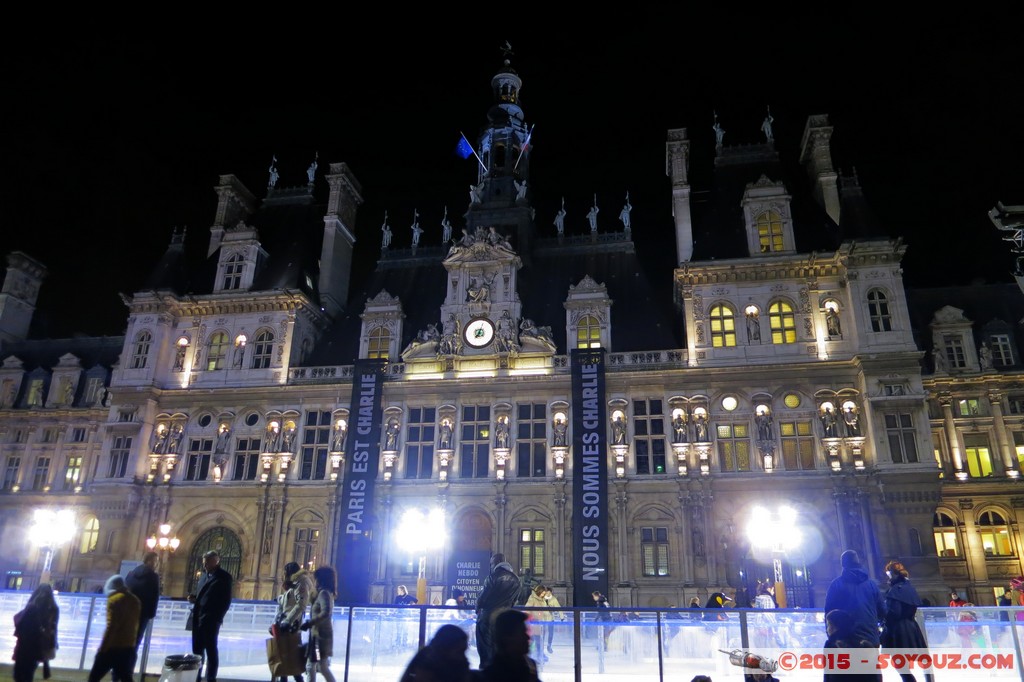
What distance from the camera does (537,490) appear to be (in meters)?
31.1

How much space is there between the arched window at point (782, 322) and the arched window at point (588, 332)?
7.83m

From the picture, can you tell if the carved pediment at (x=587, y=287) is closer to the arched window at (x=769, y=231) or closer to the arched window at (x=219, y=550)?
the arched window at (x=769, y=231)

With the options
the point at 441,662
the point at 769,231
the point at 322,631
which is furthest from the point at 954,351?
the point at 441,662

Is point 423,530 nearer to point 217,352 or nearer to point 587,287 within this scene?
point 587,287

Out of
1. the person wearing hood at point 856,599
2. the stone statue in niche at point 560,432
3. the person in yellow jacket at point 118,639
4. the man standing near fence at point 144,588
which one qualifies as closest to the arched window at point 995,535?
the stone statue in niche at point 560,432

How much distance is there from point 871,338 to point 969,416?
10068mm

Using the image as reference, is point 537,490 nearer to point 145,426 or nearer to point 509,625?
point 145,426

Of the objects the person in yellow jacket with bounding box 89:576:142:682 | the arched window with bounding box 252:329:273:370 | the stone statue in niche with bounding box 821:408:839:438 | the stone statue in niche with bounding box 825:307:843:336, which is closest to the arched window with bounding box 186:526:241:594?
the arched window with bounding box 252:329:273:370

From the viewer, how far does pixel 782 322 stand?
32.3 m

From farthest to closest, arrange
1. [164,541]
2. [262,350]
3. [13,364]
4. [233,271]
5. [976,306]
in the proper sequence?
[13,364] < [233,271] < [976,306] < [262,350] < [164,541]

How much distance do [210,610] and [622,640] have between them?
6.66 metres

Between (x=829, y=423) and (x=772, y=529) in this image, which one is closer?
(x=772, y=529)

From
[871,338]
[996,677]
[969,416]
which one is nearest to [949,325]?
[969,416]

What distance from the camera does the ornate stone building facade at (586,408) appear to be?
29.1 m
